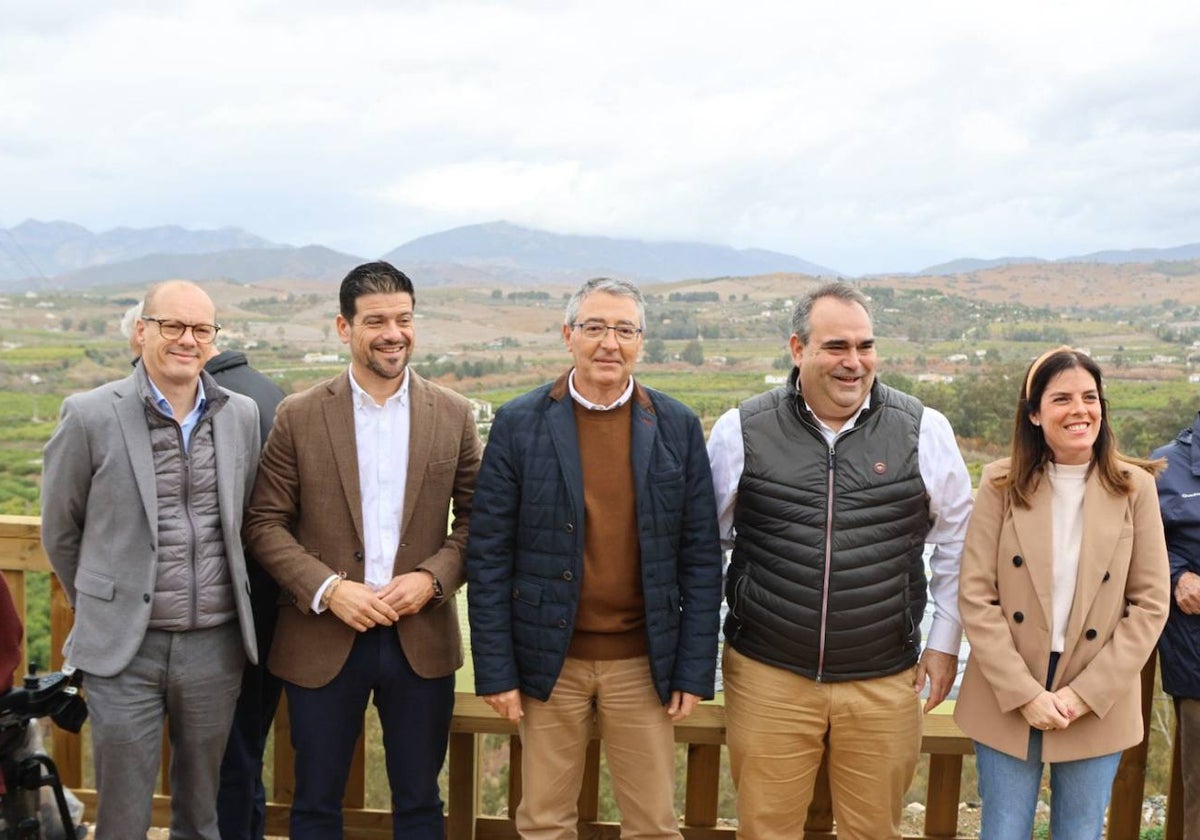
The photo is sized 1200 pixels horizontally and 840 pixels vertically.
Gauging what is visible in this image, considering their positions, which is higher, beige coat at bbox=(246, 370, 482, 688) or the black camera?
beige coat at bbox=(246, 370, 482, 688)

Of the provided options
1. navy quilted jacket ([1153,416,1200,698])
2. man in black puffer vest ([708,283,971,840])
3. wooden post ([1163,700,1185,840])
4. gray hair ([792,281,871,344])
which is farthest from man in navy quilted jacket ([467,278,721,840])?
wooden post ([1163,700,1185,840])

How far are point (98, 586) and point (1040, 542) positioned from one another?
2186 millimetres

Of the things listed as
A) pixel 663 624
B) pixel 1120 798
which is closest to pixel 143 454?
pixel 663 624

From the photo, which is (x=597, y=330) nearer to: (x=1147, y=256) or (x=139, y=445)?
(x=139, y=445)

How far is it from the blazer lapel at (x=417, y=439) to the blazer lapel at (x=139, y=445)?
1.90 ft

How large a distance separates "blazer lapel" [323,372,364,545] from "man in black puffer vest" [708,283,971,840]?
0.90 meters

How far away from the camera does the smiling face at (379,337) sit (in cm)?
246

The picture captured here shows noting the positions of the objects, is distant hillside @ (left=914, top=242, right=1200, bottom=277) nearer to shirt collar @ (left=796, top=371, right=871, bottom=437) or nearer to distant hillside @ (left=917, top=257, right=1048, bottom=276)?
distant hillside @ (left=917, top=257, right=1048, bottom=276)

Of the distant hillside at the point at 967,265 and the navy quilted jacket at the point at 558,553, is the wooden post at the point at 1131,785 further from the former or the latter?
the distant hillside at the point at 967,265

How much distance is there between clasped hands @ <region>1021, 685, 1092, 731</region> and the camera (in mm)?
2229

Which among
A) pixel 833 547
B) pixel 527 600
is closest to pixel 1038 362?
pixel 833 547

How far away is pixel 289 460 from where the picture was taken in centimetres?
249

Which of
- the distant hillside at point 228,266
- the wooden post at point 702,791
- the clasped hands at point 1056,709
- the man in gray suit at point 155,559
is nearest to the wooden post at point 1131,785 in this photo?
the clasped hands at point 1056,709

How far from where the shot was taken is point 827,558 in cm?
234
